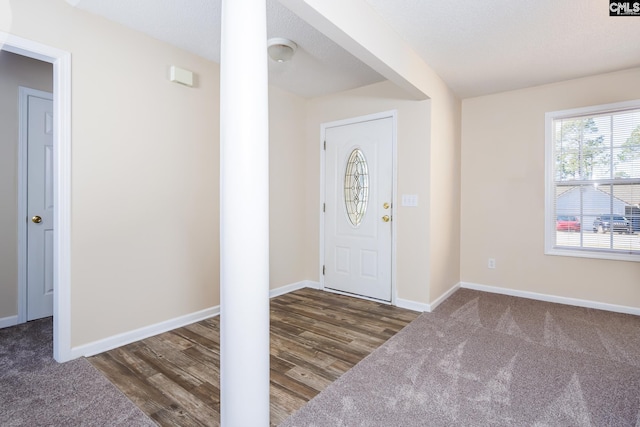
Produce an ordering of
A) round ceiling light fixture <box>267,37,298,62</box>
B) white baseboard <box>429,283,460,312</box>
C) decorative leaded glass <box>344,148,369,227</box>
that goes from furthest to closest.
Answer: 1. decorative leaded glass <box>344,148,369,227</box>
2. white baseboard <box>429,283,460,312</box>
3. round ceiling light fixture <box>267,37,298,62</box>

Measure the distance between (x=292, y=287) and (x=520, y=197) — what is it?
2.91m

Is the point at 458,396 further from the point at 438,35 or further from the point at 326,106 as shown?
the point at 326,106

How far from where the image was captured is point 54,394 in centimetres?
184

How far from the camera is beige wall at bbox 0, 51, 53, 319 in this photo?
9.23 ft

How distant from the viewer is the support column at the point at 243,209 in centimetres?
122

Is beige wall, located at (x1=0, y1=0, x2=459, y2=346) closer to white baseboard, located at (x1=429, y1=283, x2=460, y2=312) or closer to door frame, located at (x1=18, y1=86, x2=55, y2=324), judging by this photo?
white baseboard, located at (x1=429, y1=283, x2=460, y2=312)

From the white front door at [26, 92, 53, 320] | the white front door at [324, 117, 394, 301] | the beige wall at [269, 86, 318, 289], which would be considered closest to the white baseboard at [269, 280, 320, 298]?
the beige wall at [269, 86, 318, 289]

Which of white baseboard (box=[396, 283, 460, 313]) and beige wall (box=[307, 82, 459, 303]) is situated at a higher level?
beige wall (box=[307, 82, 459, 303])

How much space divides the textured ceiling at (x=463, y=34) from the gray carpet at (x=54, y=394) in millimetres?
2458

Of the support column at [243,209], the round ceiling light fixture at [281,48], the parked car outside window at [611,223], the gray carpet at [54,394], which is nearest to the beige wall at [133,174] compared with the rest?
the gray carpet at [54,394]

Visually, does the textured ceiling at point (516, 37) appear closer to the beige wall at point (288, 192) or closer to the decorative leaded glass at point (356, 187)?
the decorative leaded glass at point (356, 187)

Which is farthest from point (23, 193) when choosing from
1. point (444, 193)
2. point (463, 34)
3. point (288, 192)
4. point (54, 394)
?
point (444, 193)

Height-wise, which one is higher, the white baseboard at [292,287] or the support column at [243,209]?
the support column at [243,209]

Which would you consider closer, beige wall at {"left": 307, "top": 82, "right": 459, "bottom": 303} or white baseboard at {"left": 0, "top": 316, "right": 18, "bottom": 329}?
white baseboard at {"left": 0, "top": 316, "right": 18, "bottom": 329}
